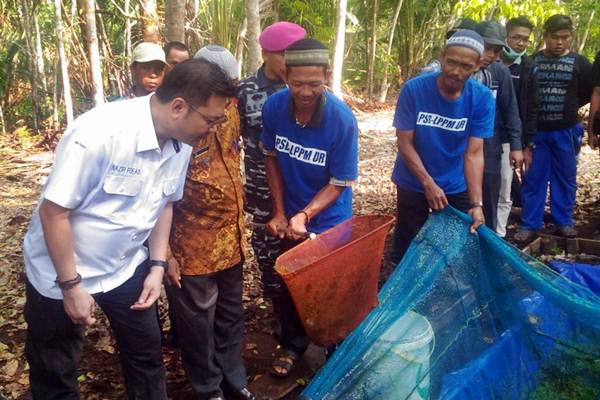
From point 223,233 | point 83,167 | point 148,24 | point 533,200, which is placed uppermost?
point 148,24

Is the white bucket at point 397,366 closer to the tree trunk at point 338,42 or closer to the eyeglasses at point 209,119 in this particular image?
the eyeglasses at point 209,119

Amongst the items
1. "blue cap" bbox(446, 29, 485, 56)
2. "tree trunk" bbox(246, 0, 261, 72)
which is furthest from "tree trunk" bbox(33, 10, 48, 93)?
"blue cap" bbox(446, 29, 485, 56)

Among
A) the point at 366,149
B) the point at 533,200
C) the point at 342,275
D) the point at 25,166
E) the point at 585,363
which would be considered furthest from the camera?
the point at 366,149

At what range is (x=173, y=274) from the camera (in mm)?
2443

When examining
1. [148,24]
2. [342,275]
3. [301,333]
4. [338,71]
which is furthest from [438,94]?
[338,71]

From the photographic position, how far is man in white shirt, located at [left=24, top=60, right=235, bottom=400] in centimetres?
182

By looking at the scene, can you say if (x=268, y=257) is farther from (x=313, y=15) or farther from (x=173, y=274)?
(x=313, y=15)

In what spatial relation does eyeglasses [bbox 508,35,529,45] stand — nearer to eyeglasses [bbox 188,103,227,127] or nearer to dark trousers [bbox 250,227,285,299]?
dark trousers [bbox 250,227,285,299]

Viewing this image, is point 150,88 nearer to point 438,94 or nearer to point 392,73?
point 438,94

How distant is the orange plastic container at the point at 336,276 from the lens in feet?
7.62

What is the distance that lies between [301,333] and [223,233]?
35.7 inches

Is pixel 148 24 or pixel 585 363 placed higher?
pixel 148 24

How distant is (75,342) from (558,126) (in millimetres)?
4313

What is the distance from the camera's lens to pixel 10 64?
10555 mm
